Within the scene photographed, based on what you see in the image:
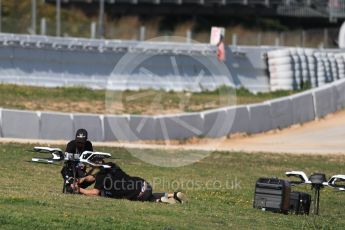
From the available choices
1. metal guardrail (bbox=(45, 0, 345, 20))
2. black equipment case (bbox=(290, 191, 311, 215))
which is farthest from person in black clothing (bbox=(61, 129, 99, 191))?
metal guardrail (bbox=(45, 0, 345, 20))

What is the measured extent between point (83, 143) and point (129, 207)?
170cm

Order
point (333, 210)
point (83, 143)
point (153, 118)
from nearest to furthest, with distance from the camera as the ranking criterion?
point (83, 143) → point (333, 210) → point (153, 118)

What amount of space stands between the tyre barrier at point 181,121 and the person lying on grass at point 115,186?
10799 millimetres

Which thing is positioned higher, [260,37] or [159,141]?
[260,37]

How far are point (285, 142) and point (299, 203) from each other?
1589 cm

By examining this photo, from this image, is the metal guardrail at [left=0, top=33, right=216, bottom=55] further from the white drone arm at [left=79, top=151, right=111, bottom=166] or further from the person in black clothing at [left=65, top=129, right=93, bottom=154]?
the white drone arm at [left=79, top=151, right=111, bottom=166]

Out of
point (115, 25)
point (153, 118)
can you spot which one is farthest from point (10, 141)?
point (115, 25)

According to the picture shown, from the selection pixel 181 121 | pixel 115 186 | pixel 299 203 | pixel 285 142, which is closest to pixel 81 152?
pixel 115 186

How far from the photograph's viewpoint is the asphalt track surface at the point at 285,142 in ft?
95.0

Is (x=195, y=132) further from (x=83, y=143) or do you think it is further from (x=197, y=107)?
(x=83, y=143)

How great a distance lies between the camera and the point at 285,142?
1299 inches

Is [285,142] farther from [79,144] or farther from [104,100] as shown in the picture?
[79,144]

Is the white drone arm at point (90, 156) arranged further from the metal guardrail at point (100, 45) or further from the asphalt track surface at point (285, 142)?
the metal guardrail at point (100, 45)

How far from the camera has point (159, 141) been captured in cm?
3025
